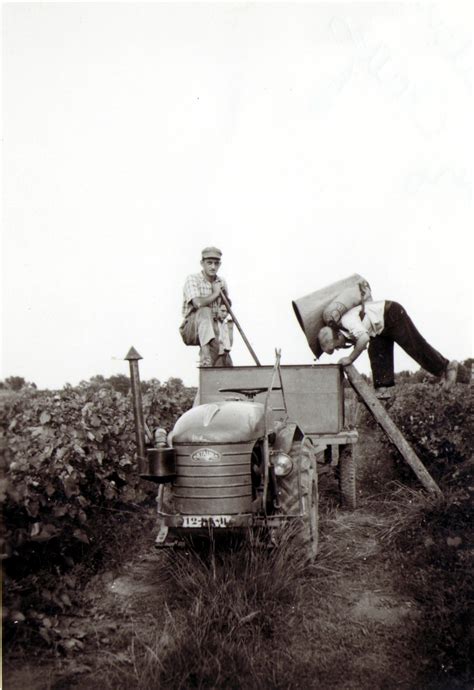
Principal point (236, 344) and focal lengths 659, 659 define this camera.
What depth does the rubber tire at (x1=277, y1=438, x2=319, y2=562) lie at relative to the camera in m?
4.83

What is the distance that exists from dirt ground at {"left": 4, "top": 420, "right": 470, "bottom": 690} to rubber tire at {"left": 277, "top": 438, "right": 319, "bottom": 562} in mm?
234

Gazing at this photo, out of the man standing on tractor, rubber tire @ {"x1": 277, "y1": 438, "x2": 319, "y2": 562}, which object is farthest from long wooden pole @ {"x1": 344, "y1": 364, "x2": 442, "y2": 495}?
rubber tire @ {"x1": 277, "y1": 438, "x2": 319, "y2": 562}

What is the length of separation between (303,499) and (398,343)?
10.2ft

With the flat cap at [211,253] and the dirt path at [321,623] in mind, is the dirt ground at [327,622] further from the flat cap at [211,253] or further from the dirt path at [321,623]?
the flat cap at [211,253]

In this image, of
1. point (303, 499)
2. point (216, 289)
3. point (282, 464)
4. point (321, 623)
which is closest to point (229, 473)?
point (282, 464)

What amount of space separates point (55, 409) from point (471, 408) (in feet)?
14.8

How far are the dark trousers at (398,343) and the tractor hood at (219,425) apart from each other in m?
3.03

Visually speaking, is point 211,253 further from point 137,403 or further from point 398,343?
point 137,403

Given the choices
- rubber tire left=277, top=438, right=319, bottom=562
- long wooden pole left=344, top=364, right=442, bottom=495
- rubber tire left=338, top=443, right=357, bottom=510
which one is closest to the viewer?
rubber tire left=277, top=438, right=319, bottom=562

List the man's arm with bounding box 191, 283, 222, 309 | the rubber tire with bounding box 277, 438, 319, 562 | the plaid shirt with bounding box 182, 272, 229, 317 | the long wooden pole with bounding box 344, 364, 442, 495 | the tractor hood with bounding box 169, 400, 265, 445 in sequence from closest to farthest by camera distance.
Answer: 1. the tractor hood with bounding box 169, 400, 265, 445
2. the rubber tire with bounding box 277, 438, 319, 562
3. the long wooden pole with bounding box 344, 364, 442, 495
4. the man's arm with bounding box 191, 283, 222, 309
5. the plaid shirt with bounding box 182, 272, 229, 317

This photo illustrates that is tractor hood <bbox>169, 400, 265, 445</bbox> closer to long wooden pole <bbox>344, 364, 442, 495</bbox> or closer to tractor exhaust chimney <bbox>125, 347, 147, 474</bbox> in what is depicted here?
tractor exhaust chimney <bbox>125, 347, 147, 474</bbox>

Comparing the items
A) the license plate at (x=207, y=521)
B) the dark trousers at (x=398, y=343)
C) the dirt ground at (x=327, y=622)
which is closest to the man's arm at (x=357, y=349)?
the dark trousers at (x=398, y=343)

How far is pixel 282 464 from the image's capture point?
15.9 ft

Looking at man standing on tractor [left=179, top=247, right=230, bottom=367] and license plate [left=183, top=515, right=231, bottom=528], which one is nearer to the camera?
license plate [left=183, top=515, right=231, bottom=528]
